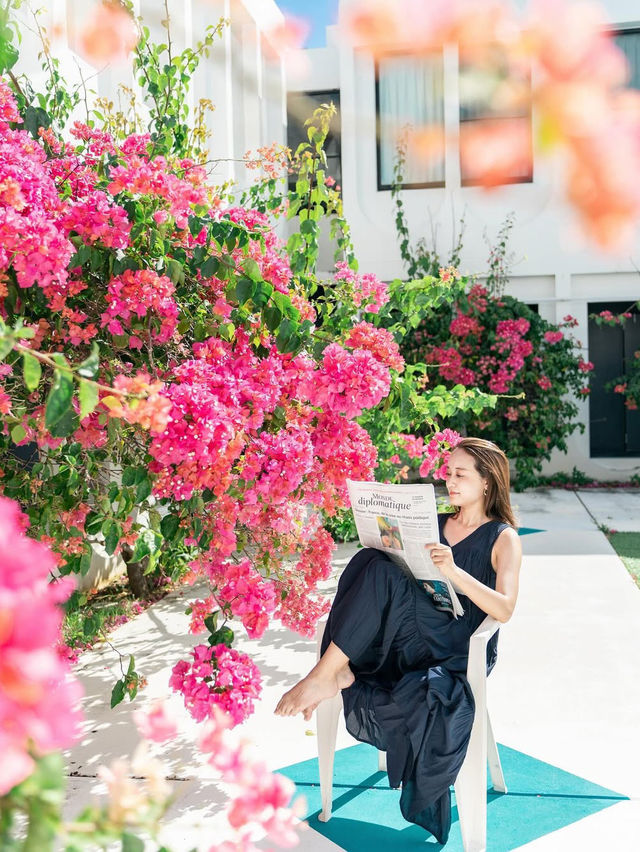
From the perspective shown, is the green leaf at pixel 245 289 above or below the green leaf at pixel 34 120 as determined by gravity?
below

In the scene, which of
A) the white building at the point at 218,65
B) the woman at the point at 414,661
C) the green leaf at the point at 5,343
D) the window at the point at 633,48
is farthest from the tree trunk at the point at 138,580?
the window at the point at 633,48

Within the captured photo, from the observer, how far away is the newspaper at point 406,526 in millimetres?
2125

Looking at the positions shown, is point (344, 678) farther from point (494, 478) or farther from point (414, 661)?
point (494, 478)

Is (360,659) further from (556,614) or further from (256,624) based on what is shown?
(556,614)

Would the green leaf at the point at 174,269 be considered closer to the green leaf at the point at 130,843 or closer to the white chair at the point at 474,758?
the white chair at the point at 474,758

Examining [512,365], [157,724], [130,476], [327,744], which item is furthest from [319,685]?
[512,365]

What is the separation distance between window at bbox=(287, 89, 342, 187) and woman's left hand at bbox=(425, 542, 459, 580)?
305 inches

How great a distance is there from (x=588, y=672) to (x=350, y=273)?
6.15 ft

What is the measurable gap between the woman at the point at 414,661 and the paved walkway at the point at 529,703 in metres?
0.24

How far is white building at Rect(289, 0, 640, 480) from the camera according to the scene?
27.5ft

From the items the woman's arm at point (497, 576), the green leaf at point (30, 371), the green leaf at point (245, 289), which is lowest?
the woman's arm at point (497, 576)

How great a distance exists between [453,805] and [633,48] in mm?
8357

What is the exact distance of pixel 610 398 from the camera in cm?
909

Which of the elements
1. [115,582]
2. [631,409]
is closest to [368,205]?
[631,409]
